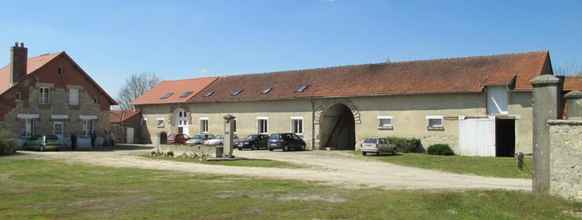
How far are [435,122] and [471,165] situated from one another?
9.14 meters

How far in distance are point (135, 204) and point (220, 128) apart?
114ft

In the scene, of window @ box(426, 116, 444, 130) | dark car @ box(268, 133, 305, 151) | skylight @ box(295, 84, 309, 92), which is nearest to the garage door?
window @ box(426, 116, 444, 130)

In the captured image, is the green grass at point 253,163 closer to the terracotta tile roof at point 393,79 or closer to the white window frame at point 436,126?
the white window frame at point 436,126

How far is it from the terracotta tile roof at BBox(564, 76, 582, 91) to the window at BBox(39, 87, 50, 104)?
3371cm

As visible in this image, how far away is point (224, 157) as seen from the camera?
30.8 m

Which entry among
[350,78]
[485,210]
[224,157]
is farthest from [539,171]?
[350,78]

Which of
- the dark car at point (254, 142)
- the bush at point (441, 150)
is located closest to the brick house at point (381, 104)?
the bush at point (441, 150)

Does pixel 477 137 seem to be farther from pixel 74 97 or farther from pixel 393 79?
pixel 74 97

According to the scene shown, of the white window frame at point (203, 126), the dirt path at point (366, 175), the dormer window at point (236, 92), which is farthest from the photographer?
the white window frame at point (203, 126)

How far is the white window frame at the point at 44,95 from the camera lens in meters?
43.4

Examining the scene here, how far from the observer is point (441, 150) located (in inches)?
1403

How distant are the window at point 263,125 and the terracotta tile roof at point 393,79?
5.14 feet

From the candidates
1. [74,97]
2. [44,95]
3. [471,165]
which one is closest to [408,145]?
[471,165]

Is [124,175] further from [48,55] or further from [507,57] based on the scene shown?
[48,55]
